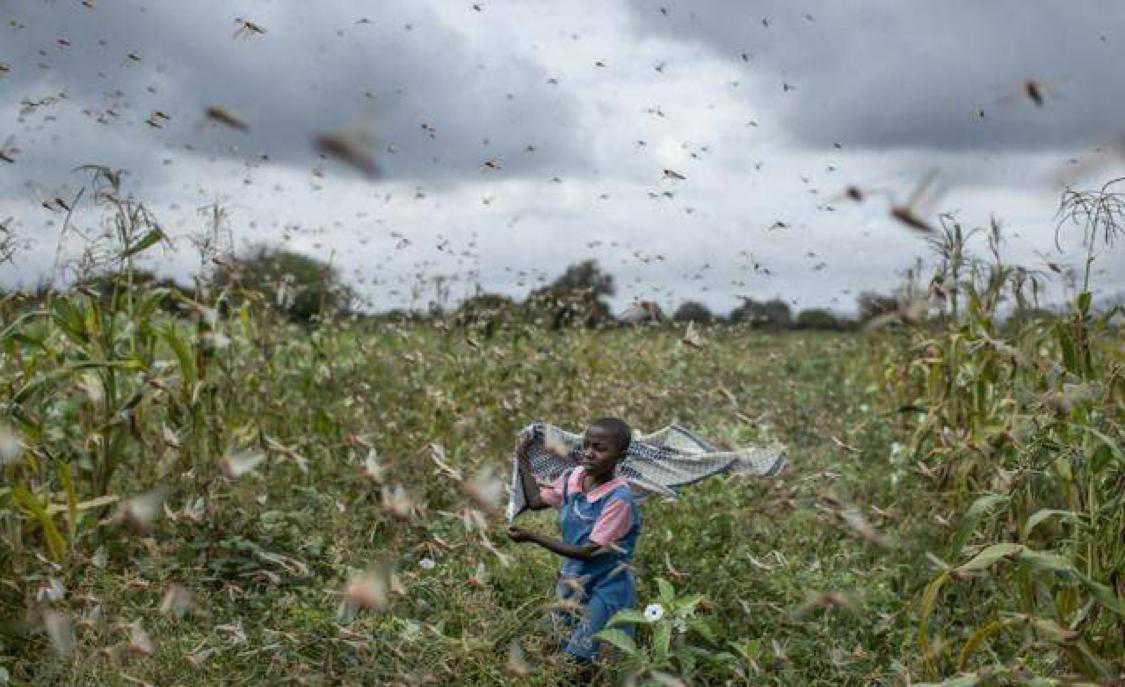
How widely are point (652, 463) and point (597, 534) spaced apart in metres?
0.78

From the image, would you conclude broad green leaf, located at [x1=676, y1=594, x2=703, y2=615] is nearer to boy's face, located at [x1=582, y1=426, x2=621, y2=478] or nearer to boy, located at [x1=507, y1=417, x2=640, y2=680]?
boy, located at [x1=507, y1=417, x2=640, y2=680]

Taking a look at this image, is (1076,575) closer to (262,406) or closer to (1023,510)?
(1023,510)

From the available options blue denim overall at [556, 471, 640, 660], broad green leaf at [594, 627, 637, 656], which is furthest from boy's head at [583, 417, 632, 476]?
broad green leaf at [594, 627, 637, 656]

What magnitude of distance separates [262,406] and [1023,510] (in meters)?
3.89

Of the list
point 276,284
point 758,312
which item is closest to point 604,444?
point 276,284

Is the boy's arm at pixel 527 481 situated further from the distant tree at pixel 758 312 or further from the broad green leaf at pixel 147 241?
the distant tree at pixel 758 312

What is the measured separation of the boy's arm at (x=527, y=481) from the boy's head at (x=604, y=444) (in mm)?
413

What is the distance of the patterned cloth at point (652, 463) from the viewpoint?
15.1 feet

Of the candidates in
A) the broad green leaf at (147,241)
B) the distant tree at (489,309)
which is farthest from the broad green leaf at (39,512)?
the distant tree at (489,309)

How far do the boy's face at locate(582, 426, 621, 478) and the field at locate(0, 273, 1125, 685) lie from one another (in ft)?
1.41

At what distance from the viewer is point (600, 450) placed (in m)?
4.05

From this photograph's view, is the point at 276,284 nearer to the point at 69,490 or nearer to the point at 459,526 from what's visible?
the point at 459,526

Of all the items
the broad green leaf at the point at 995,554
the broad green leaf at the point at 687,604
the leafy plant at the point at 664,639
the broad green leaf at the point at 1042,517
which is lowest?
the leafy plant at the point at 664,639

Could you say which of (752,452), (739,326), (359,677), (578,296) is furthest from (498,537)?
(739,326)
